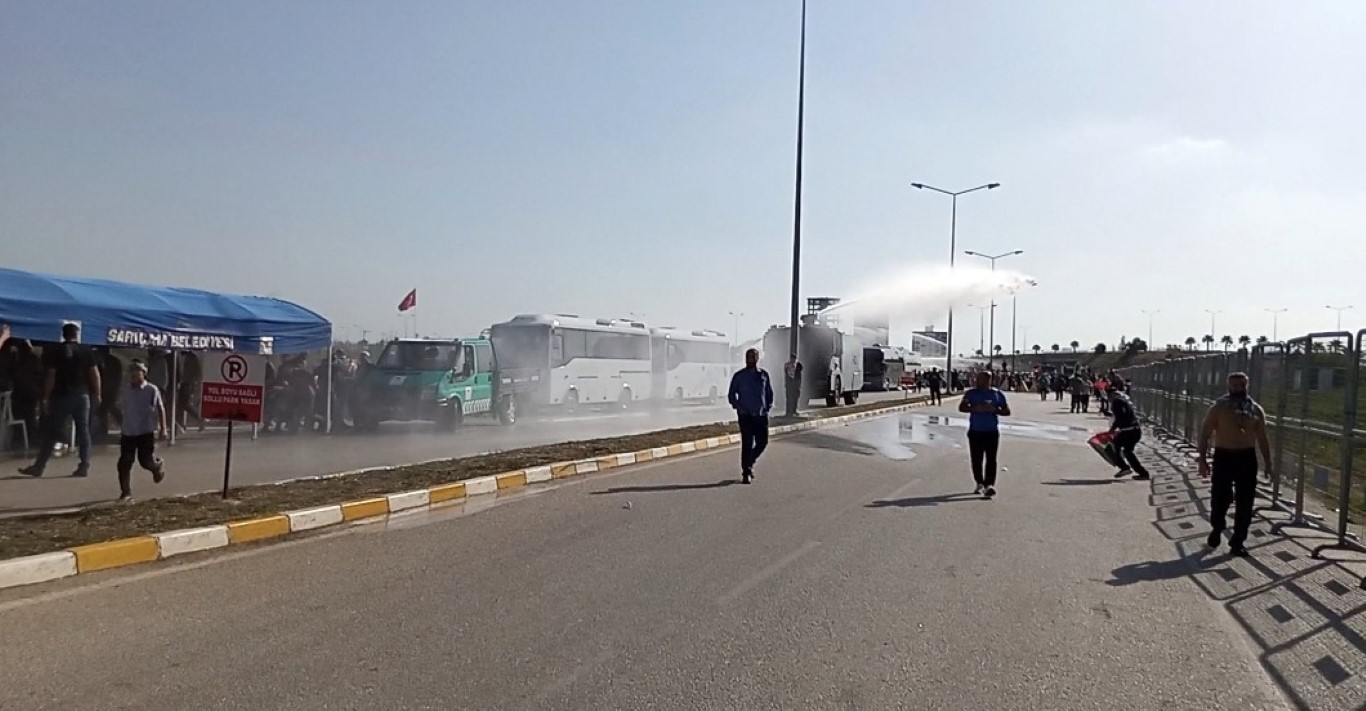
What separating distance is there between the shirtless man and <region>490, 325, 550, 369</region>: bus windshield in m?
23.5

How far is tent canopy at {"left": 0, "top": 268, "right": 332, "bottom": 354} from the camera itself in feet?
50.2

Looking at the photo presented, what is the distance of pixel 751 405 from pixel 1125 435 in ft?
22.1

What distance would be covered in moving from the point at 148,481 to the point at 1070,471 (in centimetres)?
1404

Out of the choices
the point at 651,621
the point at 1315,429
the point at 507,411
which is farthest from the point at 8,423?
the point at 1315,429

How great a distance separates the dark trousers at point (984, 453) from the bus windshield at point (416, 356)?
13.6 metres

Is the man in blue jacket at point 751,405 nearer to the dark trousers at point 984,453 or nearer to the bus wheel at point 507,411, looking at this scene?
the dark trousers at point 984,453

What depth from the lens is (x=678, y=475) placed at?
15.6 m

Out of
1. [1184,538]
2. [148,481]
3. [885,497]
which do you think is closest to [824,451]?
[885,497]

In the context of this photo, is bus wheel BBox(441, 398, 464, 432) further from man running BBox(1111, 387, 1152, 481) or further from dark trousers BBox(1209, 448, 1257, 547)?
dark trousers BBox(1209, 448, 1257, 547)

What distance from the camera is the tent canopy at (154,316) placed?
1530 centimetres

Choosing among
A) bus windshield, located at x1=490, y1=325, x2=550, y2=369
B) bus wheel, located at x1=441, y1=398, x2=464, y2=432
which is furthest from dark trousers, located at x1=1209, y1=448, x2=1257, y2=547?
bus windshield, located at x1=490, y1=325, x2=550, y2=369

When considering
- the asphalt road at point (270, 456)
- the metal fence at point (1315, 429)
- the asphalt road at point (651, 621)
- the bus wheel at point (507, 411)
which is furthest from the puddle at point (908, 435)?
the asphalt road at point (651, 621)

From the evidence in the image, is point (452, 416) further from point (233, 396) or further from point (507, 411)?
point (233, 396)

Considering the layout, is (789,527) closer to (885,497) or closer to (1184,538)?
(885,497)
